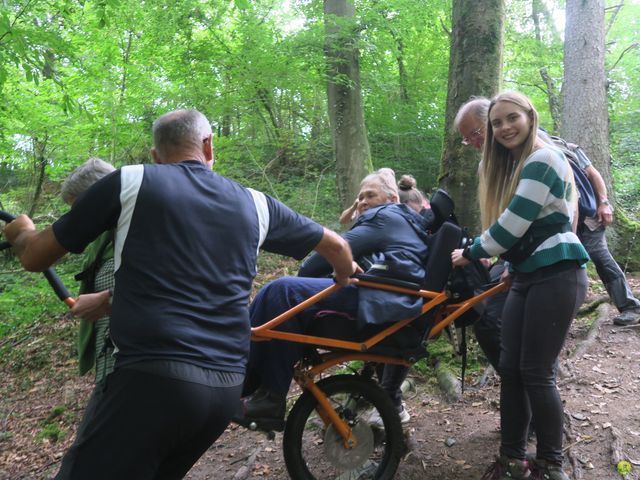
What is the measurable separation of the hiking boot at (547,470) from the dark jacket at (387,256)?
101 cm

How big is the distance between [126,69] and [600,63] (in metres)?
7.40

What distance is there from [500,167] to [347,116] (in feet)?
19.1

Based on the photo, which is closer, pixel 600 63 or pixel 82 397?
pixel 82 397

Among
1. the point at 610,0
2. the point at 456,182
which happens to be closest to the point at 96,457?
the point at 456,182

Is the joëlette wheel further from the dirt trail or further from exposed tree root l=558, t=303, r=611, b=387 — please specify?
exposed tree root l=558, t=303, r=611, b=387

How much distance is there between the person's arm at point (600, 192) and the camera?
404 cm

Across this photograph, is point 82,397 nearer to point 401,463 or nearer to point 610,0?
point 401,463

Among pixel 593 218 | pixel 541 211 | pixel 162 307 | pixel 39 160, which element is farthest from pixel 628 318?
pixel 39 160

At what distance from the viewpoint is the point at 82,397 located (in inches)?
213

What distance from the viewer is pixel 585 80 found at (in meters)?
8.05

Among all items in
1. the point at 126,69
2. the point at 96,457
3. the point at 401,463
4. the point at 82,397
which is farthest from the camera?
the point at 126,69

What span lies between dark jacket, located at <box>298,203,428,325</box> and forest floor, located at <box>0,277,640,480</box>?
46.6 inches

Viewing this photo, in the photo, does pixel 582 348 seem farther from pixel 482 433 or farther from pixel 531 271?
pixel 531 271

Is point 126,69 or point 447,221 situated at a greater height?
point 126,69
